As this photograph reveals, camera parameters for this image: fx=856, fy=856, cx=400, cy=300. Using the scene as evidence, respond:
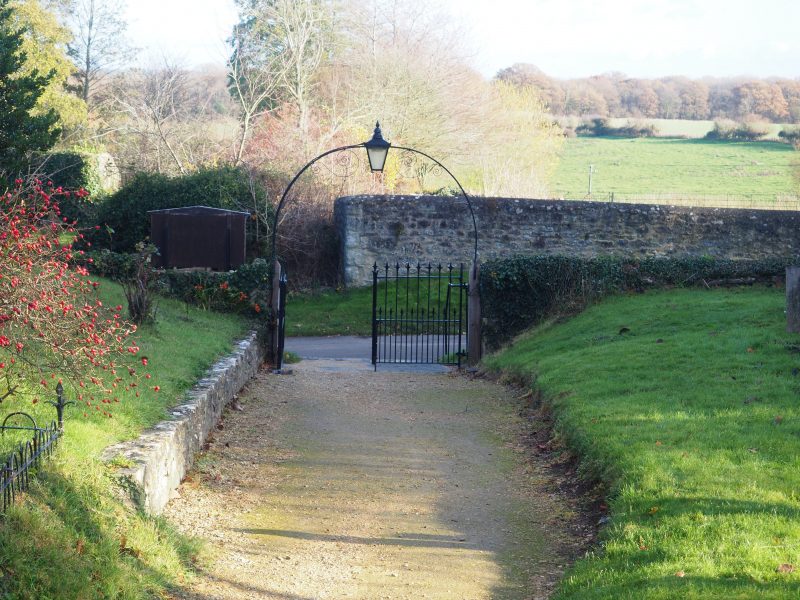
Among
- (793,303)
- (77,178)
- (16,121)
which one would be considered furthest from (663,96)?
(16,121)

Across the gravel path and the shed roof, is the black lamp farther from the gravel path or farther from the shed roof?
the shed roof

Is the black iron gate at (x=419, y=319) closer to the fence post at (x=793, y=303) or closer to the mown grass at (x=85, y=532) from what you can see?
the fence post at (x=793, y=303)

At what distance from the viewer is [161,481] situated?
6539mm

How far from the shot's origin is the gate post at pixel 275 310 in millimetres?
14570

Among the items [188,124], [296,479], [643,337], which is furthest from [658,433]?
[188,124]

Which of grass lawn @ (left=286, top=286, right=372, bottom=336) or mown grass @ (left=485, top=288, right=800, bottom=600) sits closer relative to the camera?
mown grass @ (left=485, top=288, right=800, bottom=600)

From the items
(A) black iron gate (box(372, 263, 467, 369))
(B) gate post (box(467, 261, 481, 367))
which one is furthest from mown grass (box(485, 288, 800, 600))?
(A) black iron gate (box(372, 263, 467, 369))

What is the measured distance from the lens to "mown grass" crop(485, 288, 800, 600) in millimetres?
4838

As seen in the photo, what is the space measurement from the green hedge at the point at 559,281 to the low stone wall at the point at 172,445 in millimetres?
6014

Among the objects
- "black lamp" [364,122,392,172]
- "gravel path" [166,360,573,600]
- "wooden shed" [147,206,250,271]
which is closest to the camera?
"gravel path" [166,360,573,600]

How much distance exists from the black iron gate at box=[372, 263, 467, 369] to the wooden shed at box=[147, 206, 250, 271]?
307 centimetres

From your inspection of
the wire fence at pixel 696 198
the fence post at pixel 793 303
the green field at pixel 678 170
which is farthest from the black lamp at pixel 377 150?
the green field at pixel 678 170

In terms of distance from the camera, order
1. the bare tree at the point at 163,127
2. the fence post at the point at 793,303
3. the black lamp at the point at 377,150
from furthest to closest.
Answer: the bare tree at the point at 163,127, the black lamp at the point at 377,150, the fence post at the point at 793,303

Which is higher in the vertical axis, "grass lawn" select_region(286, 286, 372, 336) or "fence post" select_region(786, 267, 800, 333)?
"fence post" select_region(786, 267, 800, 333)
